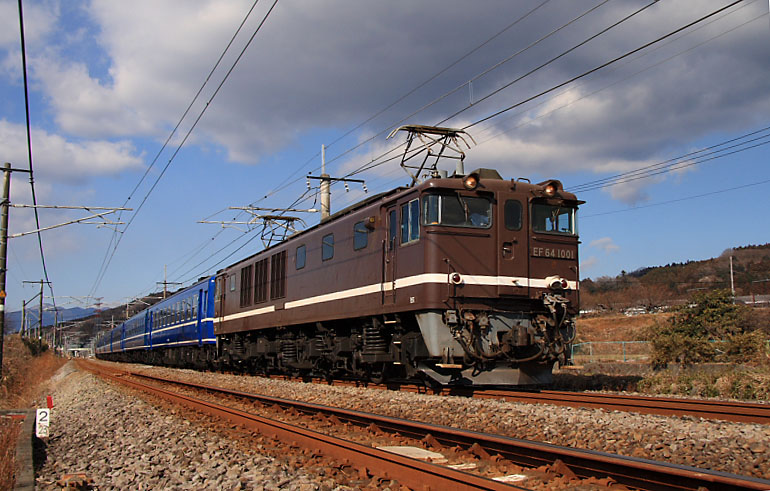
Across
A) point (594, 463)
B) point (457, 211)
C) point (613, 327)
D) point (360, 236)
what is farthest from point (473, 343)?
point (613, 327)

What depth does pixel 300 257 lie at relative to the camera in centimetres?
1791

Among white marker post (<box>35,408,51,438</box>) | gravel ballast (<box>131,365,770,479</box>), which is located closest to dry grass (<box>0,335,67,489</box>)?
white marker post (<box>35,408,51,438</box>)

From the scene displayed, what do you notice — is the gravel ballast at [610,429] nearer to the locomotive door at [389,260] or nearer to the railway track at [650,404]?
the railway track at [650,404]

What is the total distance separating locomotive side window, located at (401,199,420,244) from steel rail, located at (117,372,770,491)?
459 centimetres

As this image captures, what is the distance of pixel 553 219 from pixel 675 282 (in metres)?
79.9

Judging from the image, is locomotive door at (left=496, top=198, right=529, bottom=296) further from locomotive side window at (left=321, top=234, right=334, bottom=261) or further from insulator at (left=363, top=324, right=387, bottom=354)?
locomotive side window at (left=321, top=234, right=334, bottom=261)

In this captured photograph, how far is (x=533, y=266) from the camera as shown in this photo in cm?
1238

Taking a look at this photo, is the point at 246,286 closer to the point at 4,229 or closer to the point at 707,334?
the point at 4,229

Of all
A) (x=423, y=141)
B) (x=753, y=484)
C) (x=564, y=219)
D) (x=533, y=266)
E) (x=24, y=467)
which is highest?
(x=423, y=141)

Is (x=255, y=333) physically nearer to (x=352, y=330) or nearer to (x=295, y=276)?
(x=295, y=276)

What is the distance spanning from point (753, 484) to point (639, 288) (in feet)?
270

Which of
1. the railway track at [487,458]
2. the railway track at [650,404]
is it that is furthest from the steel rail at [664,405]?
the railway track at [487,458]

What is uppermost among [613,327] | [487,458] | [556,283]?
[556,283]

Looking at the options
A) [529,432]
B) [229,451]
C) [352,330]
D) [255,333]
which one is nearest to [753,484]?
[529,432]
